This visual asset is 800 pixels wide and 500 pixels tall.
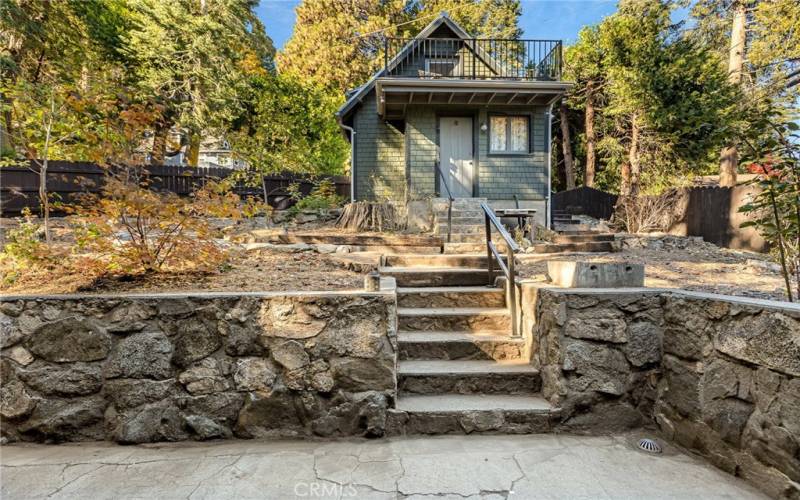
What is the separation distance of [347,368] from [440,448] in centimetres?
76

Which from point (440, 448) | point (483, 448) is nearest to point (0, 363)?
point (440, 448)

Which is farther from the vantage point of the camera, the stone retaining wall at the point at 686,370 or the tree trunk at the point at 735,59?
the tree trunk at the point at 735,59

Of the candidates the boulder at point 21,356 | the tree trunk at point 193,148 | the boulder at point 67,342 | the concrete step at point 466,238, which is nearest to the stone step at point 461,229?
the concrete step at point 466,238

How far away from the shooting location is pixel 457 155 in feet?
33.8

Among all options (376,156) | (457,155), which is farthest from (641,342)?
(376,156)

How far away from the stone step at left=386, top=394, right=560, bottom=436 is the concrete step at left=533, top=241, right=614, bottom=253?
458 cm

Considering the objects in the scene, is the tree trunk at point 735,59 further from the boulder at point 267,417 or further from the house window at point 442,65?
the boulder at point 267,417

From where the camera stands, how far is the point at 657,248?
8.08 metres

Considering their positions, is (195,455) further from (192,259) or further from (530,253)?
(530,253)

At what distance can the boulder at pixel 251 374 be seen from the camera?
253 cm

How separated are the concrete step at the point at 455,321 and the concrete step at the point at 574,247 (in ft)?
12.2

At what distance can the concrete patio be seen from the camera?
2004 mm

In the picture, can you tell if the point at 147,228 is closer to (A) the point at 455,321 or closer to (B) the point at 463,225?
(A) the point at 455,321

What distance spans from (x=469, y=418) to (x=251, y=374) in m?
1.47
